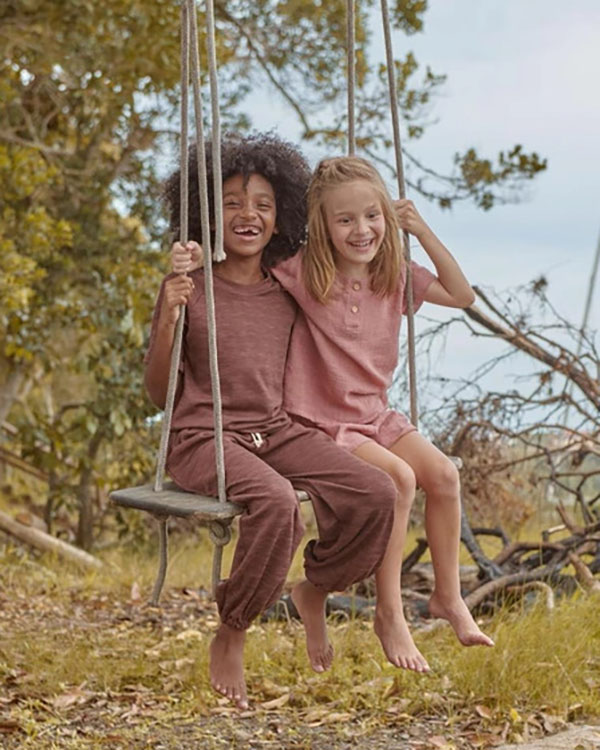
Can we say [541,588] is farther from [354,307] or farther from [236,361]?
[236,361]

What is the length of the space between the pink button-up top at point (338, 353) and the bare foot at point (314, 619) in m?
0.43

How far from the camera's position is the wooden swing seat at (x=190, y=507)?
103 inches

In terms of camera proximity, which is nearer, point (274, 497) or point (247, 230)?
point (274, 497)

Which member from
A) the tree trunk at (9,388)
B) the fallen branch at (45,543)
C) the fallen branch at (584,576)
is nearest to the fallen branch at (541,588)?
the fallen branch at (584,576)

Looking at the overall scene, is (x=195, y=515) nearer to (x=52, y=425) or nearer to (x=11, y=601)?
(x=11, y=601)

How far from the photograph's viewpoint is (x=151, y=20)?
20.6 feet

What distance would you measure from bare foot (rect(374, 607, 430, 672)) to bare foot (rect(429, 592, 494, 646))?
0.34 feet

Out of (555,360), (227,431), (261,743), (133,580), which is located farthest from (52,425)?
(227,431)

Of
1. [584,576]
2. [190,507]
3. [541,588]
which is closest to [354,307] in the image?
[190,507]

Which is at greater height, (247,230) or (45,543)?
(247,230)

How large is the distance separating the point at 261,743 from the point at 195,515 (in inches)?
56.9

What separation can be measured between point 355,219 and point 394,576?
86 centimetres

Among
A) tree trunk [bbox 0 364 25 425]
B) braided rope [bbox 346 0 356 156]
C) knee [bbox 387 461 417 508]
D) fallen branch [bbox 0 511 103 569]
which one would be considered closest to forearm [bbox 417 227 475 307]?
braided rope [bbox 346 0 356 156]

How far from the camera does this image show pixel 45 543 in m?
6.98
